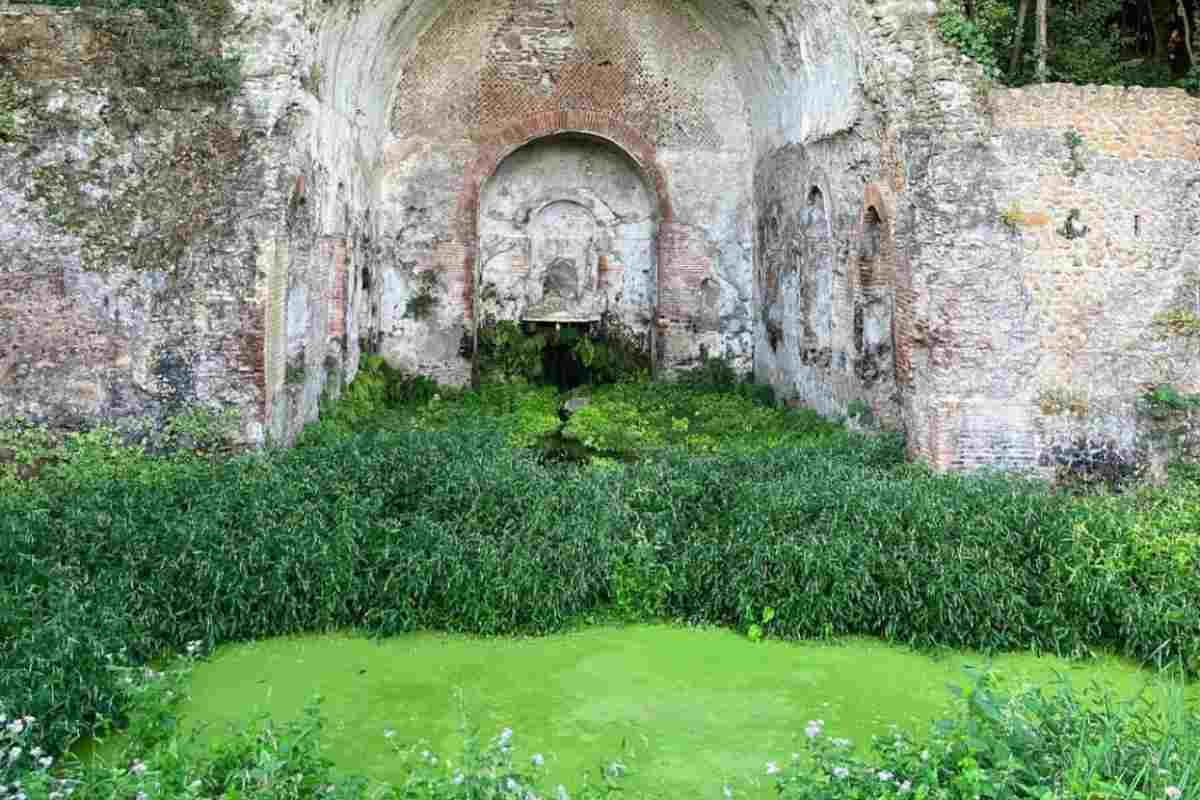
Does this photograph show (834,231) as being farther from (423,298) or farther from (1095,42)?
(423,298)

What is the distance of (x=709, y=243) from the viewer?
44.3 ft

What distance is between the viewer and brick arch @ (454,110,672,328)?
43.1 feet

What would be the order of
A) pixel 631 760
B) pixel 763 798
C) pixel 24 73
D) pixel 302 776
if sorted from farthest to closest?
pixel 24 73, pixel 631 760, pixel 763 798, pixel 302 776

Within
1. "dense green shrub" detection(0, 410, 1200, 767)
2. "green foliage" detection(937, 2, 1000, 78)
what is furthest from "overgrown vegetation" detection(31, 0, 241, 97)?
"green foliage" detection(937, 2, 1000, 78)

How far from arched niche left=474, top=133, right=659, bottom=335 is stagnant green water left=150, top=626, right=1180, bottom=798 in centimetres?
776

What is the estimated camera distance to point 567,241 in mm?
14109

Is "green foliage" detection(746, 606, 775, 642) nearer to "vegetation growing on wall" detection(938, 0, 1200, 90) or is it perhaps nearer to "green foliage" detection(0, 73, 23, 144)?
"vegetation growing on wall" detection(938, 0, 1200, 90)

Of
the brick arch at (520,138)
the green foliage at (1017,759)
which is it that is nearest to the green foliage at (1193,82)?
the brick arch at (520,138)

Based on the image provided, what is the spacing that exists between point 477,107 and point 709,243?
3325 mm

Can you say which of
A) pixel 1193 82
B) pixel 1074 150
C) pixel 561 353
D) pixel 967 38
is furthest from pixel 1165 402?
pixel 561 353

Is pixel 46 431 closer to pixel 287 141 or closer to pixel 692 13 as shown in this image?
pixel 287 141

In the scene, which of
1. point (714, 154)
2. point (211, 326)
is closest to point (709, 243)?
Result: point (714, 154)

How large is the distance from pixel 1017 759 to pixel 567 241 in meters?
Answer: 10.7

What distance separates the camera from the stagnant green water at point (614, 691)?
5.11 meters
